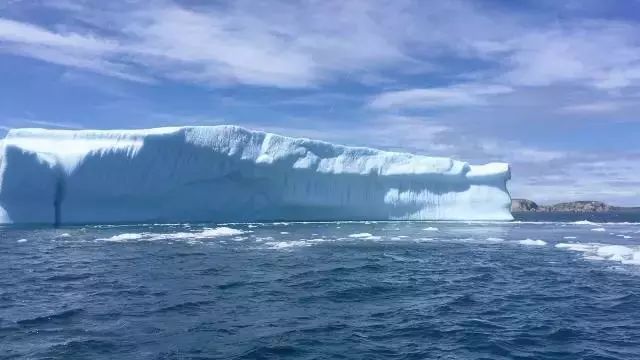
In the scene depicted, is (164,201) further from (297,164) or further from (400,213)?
(400,213)

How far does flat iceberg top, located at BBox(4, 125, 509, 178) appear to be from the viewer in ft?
100

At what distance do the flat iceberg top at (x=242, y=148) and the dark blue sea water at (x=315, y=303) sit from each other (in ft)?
42.8

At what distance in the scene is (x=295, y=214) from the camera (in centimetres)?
3584

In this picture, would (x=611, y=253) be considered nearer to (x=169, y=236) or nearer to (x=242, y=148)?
(x=169, y=236)

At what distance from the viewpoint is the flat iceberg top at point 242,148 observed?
30594 millimetres

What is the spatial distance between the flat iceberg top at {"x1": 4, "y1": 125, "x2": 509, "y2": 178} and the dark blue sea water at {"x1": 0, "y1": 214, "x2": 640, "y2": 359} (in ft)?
42.8

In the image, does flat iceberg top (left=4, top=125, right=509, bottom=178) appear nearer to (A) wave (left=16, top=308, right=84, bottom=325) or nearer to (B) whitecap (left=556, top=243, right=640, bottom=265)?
(B) whitecap (left=556, top=243, right=640, bottom=265)

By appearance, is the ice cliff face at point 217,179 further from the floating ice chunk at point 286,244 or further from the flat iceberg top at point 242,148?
the floating ice chunk at point 286,244

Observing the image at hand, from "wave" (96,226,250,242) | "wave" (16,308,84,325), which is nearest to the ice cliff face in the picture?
"wave" (96,226,250,242)

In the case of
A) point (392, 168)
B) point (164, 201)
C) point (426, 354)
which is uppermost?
point (392, 168)

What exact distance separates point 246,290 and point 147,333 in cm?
346

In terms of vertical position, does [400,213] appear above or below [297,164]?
below

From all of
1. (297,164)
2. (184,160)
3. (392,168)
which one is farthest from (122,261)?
(392,168)

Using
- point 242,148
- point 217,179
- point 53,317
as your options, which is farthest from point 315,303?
point 217,179
